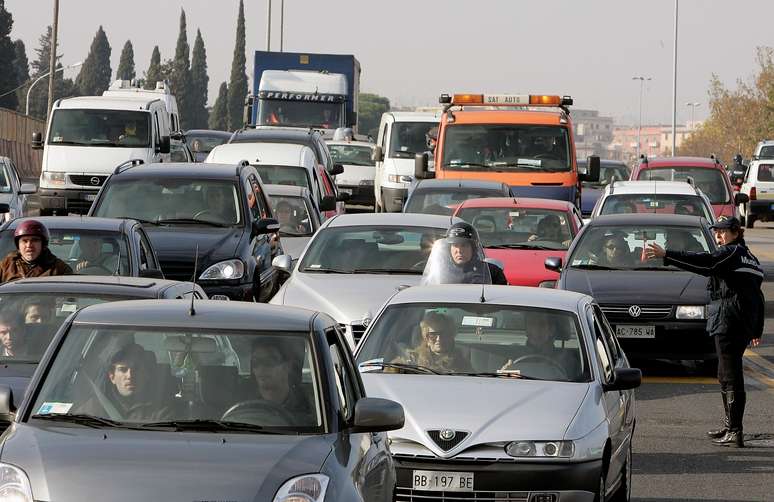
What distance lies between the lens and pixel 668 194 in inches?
957

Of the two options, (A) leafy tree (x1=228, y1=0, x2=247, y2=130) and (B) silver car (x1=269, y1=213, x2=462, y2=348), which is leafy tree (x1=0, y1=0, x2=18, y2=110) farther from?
(B) silver car (x1=269, y1=213, x2=462, y2=348)

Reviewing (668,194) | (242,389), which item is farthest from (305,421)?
(668,194)

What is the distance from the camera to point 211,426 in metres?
6.58

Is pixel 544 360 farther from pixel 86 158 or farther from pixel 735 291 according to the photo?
pixel 86 158

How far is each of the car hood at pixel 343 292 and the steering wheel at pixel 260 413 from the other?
24.5 ft

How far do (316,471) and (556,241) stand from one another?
14523mm

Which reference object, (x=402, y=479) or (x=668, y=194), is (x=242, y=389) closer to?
(x=402, y=479)

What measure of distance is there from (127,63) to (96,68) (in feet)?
33.5

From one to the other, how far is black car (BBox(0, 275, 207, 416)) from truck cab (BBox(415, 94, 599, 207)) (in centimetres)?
1774

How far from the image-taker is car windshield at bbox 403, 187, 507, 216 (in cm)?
2453

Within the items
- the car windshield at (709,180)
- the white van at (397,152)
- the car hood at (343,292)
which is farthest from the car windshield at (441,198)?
the white van at (397,152)

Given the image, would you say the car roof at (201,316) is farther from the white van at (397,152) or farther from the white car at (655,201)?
the white van at (397,152)

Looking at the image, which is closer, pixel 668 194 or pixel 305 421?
pixel 305 421

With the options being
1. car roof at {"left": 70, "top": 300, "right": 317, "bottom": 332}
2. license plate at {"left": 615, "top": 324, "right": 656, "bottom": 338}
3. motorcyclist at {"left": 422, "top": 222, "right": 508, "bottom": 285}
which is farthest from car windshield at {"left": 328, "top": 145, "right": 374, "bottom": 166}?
car roof at {"left": 70, "top": 300, "right": 317, "bottom": 332}
